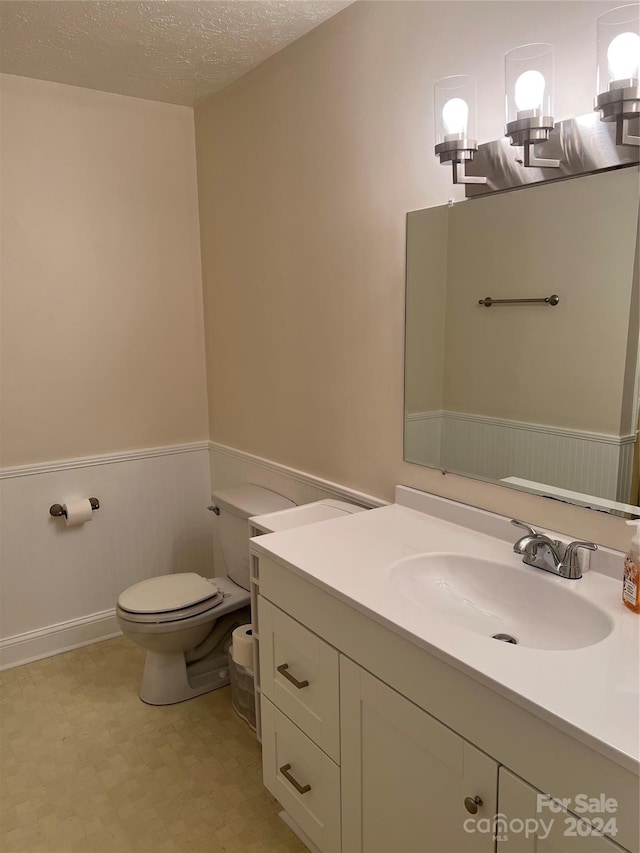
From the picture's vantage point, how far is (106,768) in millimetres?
2111

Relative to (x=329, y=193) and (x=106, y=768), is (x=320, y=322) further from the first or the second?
(x=106, y=768)

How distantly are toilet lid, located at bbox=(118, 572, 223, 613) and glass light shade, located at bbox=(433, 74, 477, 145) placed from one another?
5.70 ft

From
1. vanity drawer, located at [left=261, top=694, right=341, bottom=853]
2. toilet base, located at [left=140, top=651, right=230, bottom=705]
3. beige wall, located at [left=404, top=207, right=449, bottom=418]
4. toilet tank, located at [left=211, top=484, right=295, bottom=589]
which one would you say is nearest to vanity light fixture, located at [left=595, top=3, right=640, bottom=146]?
beige wall, located at [left=404, top=207, right=449, bottom=418]

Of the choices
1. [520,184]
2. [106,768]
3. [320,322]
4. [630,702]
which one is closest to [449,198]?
[520,184]

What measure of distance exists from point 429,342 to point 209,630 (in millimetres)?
1387

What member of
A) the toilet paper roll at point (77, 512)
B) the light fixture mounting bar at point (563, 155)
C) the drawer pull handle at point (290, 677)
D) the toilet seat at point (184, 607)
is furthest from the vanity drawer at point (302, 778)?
the light fixture mounting bar at point (563, 155)

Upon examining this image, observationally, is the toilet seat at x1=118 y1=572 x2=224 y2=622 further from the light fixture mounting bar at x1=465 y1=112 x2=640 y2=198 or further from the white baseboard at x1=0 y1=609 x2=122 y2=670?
the light fixture mounting bar at x1=465 y1=112 x2=640 y2=198

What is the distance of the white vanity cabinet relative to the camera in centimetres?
99

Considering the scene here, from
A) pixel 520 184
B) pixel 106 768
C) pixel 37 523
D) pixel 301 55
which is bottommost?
pixel 106 768

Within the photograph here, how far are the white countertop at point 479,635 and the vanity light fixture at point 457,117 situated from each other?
3.01ft

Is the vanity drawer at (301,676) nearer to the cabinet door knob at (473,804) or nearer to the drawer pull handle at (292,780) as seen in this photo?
the drawer pull handle at (292,780)

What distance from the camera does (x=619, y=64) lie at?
49.2 inches

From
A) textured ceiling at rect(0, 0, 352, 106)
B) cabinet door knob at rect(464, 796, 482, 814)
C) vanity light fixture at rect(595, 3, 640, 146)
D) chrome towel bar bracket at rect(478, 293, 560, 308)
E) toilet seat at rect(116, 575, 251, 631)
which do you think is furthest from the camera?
toilet seat at rect(116, 575, 251, 631)

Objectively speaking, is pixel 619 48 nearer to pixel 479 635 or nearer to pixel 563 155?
pixel 563 155
